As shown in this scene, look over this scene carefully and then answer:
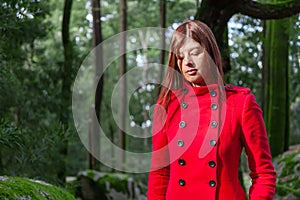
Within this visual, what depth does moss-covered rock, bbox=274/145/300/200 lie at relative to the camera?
10629mm

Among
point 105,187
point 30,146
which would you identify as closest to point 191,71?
point 30,146

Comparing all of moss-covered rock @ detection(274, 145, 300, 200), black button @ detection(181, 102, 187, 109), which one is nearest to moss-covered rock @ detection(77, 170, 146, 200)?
moss-covered rock @ detection(274, 145, 300, 200)

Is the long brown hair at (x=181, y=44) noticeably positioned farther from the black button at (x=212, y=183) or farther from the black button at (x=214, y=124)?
the black button at (x=212, y=183)

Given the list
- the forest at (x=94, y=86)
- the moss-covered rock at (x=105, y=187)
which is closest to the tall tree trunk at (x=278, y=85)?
the forest at (x=94, y=86)

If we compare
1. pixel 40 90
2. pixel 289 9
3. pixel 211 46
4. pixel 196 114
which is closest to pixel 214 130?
pixel 196 114

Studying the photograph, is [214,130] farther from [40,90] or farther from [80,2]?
[80,2]

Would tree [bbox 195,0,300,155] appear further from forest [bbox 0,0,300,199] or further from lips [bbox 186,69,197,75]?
lips [bbox 186,69,197,75]

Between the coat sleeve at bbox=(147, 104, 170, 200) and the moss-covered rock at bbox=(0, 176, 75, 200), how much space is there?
1.13 m

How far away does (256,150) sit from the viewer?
8.38 feet

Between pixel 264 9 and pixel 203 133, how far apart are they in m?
3.88

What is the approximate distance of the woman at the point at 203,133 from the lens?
2.57 m

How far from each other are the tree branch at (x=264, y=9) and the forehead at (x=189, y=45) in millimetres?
3577

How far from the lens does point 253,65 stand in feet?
69.6

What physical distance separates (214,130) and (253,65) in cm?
1906
